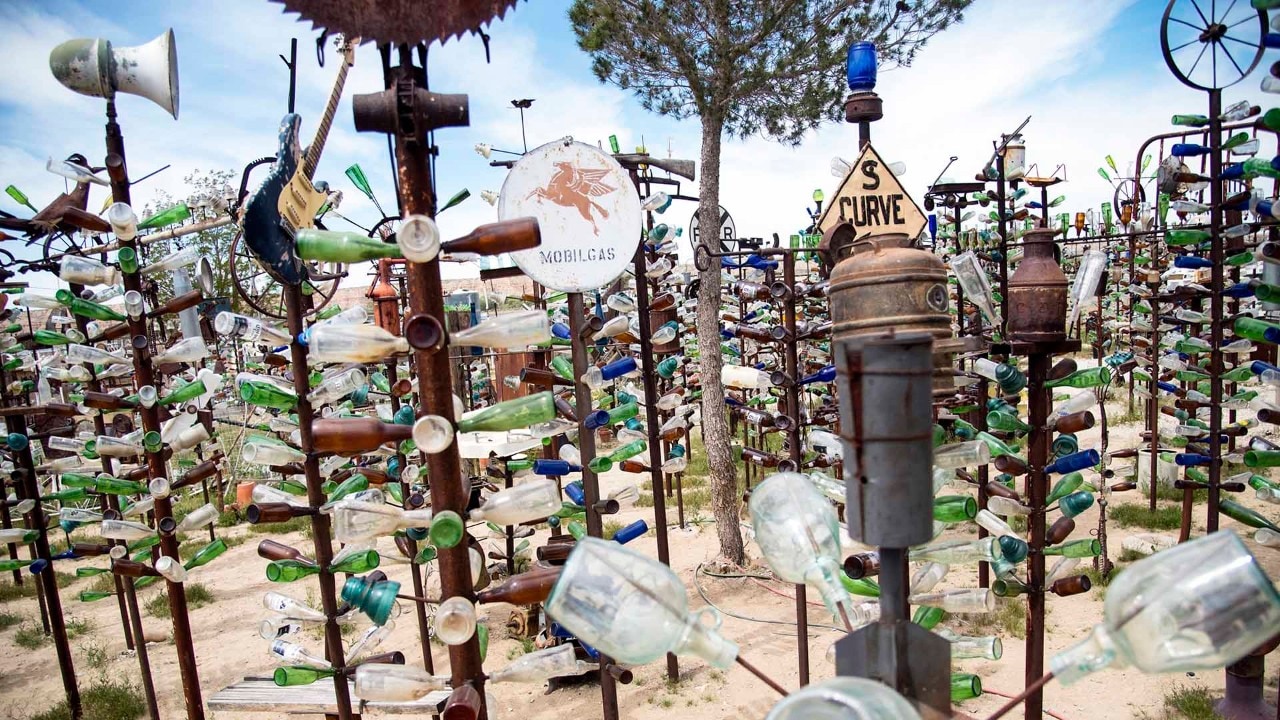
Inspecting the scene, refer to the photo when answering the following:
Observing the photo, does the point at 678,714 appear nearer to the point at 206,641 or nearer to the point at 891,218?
the point at 891,218

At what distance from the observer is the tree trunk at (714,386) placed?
5.42m

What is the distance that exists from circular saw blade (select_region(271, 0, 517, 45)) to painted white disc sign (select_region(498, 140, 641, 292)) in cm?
121

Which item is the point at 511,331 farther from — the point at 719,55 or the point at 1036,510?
the point at 719,55

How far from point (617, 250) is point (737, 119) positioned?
13.0 ft

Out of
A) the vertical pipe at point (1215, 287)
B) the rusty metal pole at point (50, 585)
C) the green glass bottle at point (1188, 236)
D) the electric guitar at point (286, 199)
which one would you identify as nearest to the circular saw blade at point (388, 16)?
the electric guitar at point (286, 199)

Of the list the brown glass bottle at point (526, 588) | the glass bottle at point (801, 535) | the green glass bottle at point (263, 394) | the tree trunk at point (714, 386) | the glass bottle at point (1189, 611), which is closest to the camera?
the glass bottle at point (1189, 611)

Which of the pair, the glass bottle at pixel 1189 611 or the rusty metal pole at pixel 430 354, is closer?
the glass bottle at pixel 1189 611

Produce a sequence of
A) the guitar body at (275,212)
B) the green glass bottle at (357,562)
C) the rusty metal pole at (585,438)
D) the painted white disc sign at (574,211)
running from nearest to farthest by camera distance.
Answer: the guitar body at (275,212) → the green glass bottle at (357,562) → the painted white disc sign at (574,211) → the rusty metal pole at (585,438)

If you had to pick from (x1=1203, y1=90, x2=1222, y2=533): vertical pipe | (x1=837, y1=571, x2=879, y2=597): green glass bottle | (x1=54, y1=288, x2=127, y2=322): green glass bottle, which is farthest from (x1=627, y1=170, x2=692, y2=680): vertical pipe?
(x1=1203, y1=90, x2=1222, y2=533): vertical pipe

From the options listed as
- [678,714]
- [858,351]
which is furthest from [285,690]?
[858,351]

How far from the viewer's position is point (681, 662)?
425 cm

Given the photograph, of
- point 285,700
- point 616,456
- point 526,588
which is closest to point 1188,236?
point 616,456

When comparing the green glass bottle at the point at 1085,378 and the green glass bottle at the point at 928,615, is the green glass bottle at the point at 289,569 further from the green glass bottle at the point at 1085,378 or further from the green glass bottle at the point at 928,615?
the green glass bottle at the point at 1085,378

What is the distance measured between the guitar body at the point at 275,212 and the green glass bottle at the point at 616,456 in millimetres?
1446
